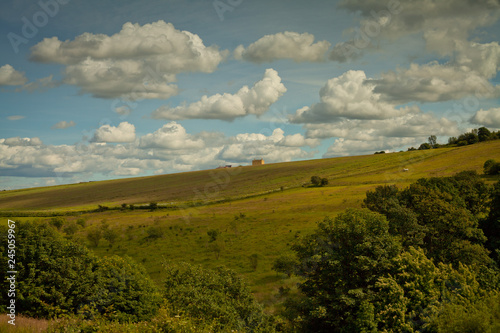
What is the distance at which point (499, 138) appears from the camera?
166 meters

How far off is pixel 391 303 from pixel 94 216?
11285cm

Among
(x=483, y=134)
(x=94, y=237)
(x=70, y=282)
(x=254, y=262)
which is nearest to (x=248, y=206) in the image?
(x=94, y=237)

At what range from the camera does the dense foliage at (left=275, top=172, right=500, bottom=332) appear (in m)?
30.1

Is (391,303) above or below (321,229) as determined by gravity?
below

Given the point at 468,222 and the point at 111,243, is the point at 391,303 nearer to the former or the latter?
the point at 468,222

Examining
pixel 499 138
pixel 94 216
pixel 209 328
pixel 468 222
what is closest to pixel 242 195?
pixel 94 216

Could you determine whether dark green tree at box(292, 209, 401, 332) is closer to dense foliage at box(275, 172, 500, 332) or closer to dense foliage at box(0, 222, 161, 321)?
dense foliage at box(275, 172, 500, 332)

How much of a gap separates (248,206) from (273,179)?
5602cm

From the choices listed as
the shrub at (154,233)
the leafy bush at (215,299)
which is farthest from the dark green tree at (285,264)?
the shrub at (154,233)

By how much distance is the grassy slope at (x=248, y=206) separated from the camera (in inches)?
2697

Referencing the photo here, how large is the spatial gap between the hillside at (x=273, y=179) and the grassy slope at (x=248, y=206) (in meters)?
0.45

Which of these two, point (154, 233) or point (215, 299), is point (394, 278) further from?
point (154, 233)

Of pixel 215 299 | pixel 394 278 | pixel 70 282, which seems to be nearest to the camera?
pixel 215 299

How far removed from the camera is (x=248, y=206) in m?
110
